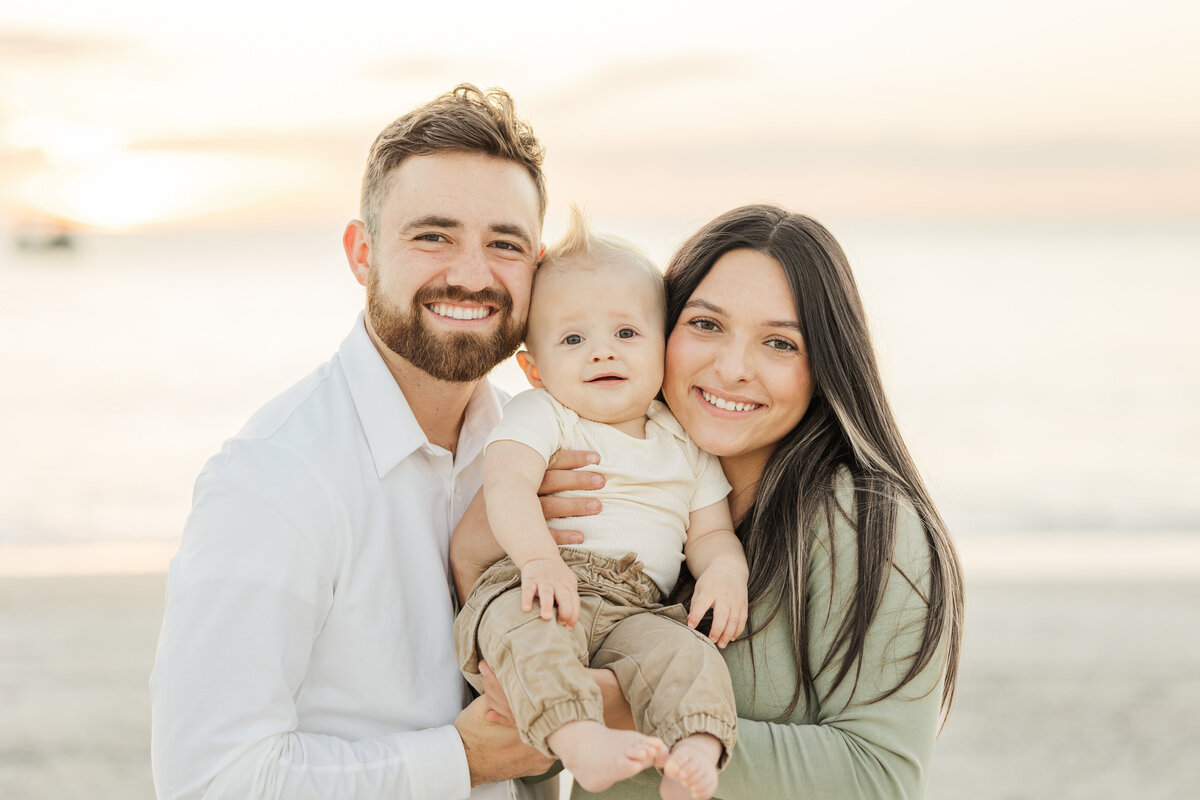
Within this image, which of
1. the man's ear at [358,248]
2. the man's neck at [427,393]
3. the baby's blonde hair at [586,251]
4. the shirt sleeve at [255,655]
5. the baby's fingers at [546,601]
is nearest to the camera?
the baby's fingers at [546,601]

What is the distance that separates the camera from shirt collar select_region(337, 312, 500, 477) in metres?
2.93

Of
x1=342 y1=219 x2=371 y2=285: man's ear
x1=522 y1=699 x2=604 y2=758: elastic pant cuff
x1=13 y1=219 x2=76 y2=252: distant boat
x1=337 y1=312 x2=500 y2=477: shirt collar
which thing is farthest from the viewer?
x1=13 y1=219 x2=76 y2=252: distant boat

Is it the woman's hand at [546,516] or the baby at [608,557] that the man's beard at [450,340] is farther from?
the woman's hand at [546,516]

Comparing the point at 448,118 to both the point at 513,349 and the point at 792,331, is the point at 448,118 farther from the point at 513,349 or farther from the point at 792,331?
the point at 792,331

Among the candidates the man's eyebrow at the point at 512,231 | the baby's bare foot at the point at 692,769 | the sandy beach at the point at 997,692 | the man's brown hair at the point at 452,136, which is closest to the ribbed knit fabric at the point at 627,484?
the man's eyebrow at the point at 512,231

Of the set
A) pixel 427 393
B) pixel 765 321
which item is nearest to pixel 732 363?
pixel 765 321

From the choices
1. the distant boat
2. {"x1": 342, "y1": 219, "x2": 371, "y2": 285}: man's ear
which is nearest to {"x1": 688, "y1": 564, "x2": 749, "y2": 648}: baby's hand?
{"x1": 342, "y1": 219, "x2": 371, "y2": 285}: man's ear

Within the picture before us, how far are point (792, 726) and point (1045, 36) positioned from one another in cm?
2458

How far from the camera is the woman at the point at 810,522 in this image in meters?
2.65

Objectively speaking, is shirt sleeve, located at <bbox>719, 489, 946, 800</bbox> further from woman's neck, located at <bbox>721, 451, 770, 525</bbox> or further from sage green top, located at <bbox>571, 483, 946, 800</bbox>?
woman's neck, located at <bbox>721, 451, 770, 525</bbox>

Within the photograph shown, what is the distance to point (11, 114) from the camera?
85.4 ft

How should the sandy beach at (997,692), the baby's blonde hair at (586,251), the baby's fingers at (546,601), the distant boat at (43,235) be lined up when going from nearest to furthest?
the baby's fingers at (546,601) → the baby's blonde hair at (586,251) → the sandy beach at (997,692) → the distant boat at (43,235)

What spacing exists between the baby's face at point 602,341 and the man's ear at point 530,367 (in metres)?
0.08

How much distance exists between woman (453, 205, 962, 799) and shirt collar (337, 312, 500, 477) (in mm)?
791
